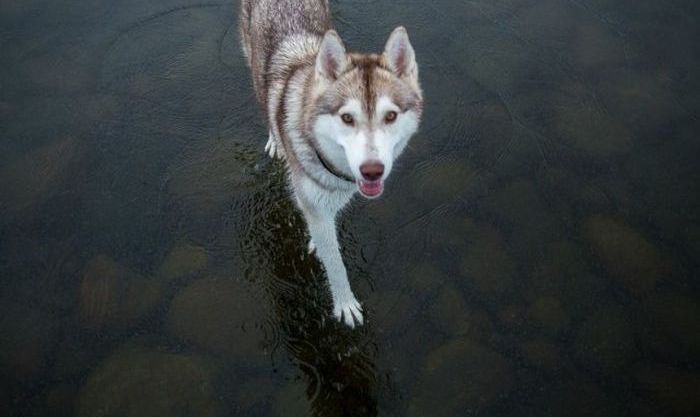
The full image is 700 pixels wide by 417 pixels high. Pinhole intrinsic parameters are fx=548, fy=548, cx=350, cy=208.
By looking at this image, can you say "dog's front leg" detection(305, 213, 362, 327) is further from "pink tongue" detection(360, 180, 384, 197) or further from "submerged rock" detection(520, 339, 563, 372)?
"submerged rock" detection(520, 339, 563, 372)

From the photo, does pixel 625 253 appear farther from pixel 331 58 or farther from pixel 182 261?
pixel 182 261

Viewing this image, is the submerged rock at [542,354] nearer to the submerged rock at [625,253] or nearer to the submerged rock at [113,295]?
the submerged rock at [625,253]

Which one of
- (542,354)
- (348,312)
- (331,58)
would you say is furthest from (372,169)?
(542,354)

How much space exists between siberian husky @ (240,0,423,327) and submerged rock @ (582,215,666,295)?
2.09m

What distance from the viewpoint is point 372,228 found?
15.3 feet

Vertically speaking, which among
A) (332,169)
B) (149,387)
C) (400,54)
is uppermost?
(400,54)

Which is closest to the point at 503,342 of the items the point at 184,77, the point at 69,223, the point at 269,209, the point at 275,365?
the point at 275,365

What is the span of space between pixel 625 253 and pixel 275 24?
340cm

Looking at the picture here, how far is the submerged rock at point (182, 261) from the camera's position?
4395 mm

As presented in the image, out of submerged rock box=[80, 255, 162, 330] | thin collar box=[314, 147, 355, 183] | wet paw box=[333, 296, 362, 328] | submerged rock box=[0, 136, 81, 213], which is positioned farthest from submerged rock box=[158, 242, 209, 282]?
thin collar box=[314, 147, 355, 183]

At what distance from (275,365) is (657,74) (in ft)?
16.0

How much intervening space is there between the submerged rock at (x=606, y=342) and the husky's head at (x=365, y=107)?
2069 millimetres

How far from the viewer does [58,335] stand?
13.4 feet

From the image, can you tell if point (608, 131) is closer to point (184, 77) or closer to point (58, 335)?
point (184, 77)
